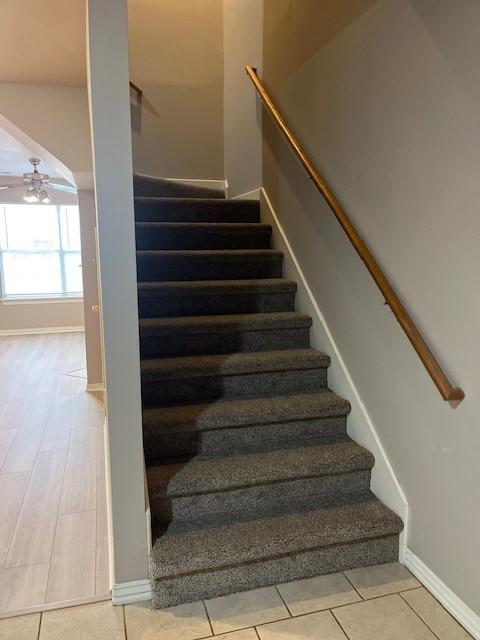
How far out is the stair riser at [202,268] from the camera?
9.12 ft

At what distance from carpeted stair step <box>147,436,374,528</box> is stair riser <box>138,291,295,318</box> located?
2.98 feet

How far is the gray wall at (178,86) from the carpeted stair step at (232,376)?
7.94ft

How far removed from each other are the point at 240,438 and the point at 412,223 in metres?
1.17

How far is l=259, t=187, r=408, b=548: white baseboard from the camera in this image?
1.96 m

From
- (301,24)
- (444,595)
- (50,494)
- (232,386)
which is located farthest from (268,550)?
(301,24)

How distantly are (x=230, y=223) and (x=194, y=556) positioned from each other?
7.40 ft

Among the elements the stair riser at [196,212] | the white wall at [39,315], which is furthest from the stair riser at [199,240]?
the white wall at [39,315]

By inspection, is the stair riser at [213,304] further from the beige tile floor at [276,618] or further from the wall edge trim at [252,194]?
the beige tile floor at [276,618]

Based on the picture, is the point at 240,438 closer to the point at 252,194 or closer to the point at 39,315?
the point at 252,194

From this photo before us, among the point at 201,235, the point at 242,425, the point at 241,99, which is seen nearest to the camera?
the point at 242,425

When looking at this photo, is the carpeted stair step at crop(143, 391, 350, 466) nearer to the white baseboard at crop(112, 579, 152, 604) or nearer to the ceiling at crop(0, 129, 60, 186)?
the white baseboard at crop(112, 579, 152, 604)

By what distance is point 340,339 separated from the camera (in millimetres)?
2369

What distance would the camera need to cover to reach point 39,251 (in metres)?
7.19

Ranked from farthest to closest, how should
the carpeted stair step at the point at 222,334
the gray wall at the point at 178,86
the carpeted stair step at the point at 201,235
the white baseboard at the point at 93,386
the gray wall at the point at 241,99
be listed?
the white baseboard at the point at 93,386 < the gray wall at the point at 178,86 < the gray wall at the point at 241,99 < the carpeted stair step at the point at 201,235 < the carpeted stair step at the point at 222,334
